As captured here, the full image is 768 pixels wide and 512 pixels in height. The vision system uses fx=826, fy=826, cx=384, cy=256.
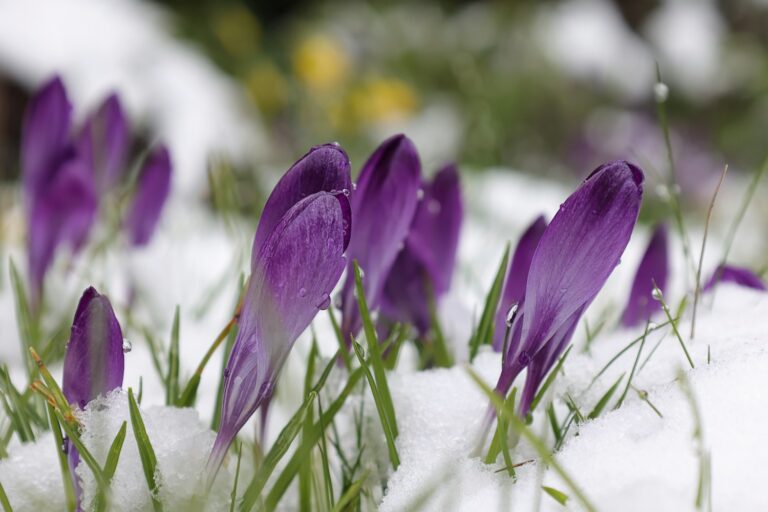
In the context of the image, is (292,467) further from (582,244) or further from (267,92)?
(267,92)

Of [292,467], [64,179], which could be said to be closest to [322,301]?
[292,467]

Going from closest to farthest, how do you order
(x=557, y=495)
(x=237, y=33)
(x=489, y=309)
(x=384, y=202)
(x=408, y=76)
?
(x=557, y=495) < (x=384, y=202) < (x=489, y=309) < (x=237, y=33) < (x=408, y=76)

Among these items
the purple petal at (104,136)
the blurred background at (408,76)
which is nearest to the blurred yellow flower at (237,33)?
the blurred background at (408,76)

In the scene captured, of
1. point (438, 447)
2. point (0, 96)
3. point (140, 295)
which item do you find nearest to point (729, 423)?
point (438, 447)

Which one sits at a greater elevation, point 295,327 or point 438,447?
point 295,327

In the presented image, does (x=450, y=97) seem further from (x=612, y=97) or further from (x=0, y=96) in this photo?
(x=0, y=96)

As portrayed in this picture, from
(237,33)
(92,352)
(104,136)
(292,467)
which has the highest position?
(237,33)
